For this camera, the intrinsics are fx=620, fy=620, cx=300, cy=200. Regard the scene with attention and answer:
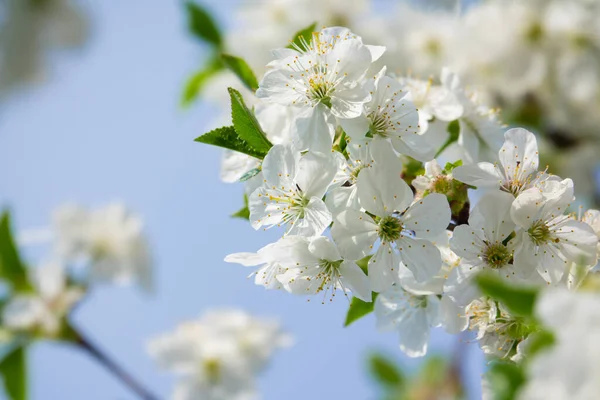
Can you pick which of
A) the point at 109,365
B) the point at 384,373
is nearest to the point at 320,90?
the point at 109,365

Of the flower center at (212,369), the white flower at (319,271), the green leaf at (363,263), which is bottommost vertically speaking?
the flower center at (212,369)

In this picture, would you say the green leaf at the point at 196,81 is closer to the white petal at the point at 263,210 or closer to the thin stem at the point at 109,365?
the thin stem at the point at 109,365

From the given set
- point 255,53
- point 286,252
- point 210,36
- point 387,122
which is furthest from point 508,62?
point 286,252

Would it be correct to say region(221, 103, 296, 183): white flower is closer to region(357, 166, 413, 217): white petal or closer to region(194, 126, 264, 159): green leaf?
region(194, 126, 264, 159): green leaf

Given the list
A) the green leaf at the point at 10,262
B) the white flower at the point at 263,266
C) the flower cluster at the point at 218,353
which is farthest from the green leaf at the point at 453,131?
the flower cluster at the point at 218,353

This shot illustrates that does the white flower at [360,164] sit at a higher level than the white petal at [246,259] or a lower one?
higher

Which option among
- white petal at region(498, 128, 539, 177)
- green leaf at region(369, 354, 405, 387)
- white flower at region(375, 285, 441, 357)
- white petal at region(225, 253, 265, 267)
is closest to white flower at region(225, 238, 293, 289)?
white petal at region(225, 253, 265, 267)
